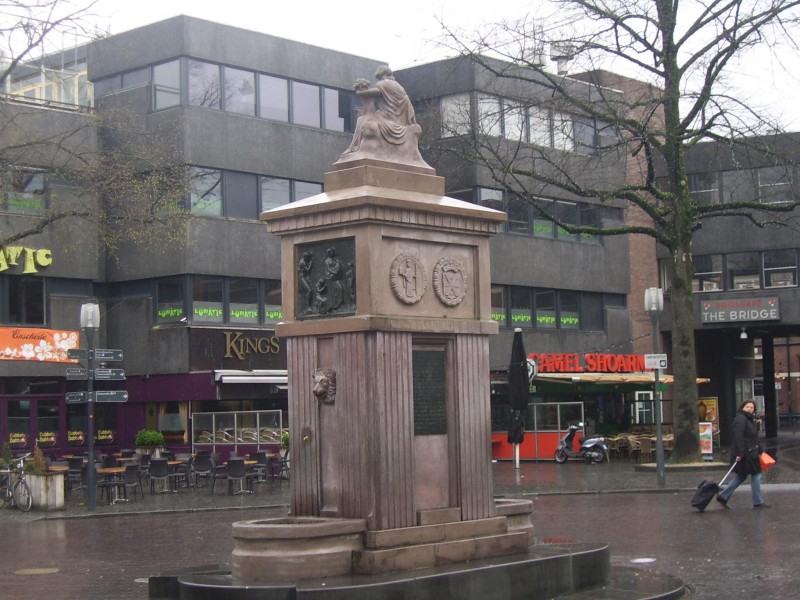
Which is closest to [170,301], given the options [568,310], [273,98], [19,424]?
[19,424]

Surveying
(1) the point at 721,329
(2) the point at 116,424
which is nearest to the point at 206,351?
(2) the point at 116,424

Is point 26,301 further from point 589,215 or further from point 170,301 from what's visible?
point 589,215

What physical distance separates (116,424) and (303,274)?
30.3m

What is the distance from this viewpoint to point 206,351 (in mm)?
39594

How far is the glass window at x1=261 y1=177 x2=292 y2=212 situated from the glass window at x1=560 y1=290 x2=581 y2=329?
508 inches

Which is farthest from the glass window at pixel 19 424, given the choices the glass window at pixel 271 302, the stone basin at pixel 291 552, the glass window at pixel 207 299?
the stone basin at pixel 291 552

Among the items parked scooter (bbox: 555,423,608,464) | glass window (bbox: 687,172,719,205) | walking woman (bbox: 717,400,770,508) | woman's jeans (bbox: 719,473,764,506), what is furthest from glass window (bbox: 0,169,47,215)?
glass window (bbox: 687,172,719,205)

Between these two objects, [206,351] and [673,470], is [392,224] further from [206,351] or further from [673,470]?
[206,351]

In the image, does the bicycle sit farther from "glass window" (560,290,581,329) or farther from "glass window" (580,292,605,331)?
"glass window" (580,292,605,331)

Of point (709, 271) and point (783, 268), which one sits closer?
point (783, 268)

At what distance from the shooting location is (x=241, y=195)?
4131 centimetres

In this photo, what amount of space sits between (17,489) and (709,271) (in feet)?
102

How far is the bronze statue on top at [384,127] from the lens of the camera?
42.9ft

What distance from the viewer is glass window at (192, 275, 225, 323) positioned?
39781 mm
